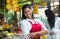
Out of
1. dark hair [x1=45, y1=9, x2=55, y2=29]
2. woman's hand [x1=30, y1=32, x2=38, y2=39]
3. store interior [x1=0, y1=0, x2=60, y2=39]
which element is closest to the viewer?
store interior [x1=0, y1=0, x2=60, y2=39]

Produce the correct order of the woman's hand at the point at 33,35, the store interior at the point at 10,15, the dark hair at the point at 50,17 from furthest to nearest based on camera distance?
the dark hair at the point at 50,17 → the woman's hand at the point at 33,35 → the store interior at the point at 10,15

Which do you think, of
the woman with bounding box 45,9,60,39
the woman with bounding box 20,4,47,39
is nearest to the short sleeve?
the woman with bounding box 20,4,47,39

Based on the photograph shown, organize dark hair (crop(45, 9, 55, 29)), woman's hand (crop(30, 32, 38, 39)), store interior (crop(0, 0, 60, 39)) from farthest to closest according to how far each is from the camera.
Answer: dark hair (crop(45, 9, 55, 29))
woman's hand (crop(30, 32, 38, 39))
store interior (crop(0, 0, 60, 39))

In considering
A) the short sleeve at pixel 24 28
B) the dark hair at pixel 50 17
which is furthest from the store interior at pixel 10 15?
the dark hair at pixel 50 17

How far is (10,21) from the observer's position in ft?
6.85

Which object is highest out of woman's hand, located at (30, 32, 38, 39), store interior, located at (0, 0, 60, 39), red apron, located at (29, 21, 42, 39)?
store interior, located at (0, 0, 60, 39)

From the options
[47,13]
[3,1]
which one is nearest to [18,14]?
[3,1]

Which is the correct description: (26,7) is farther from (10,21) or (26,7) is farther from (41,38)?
(41,38)

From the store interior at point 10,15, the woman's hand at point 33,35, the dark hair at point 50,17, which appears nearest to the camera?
the store interior at point 10,15

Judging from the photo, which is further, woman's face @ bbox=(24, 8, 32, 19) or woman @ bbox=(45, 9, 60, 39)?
woman @ bbox=(45, 9, 60, 39)

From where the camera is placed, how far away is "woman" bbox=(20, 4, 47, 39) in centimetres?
213

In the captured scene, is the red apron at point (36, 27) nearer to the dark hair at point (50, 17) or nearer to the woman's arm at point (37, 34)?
the woman's arm at point (37, 34)

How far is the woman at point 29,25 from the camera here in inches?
83.8

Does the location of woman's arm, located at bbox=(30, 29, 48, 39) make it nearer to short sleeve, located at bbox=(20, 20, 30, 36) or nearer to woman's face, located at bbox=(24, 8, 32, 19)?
short sleeve, located at bbox=(20, 20, 30, 36)
